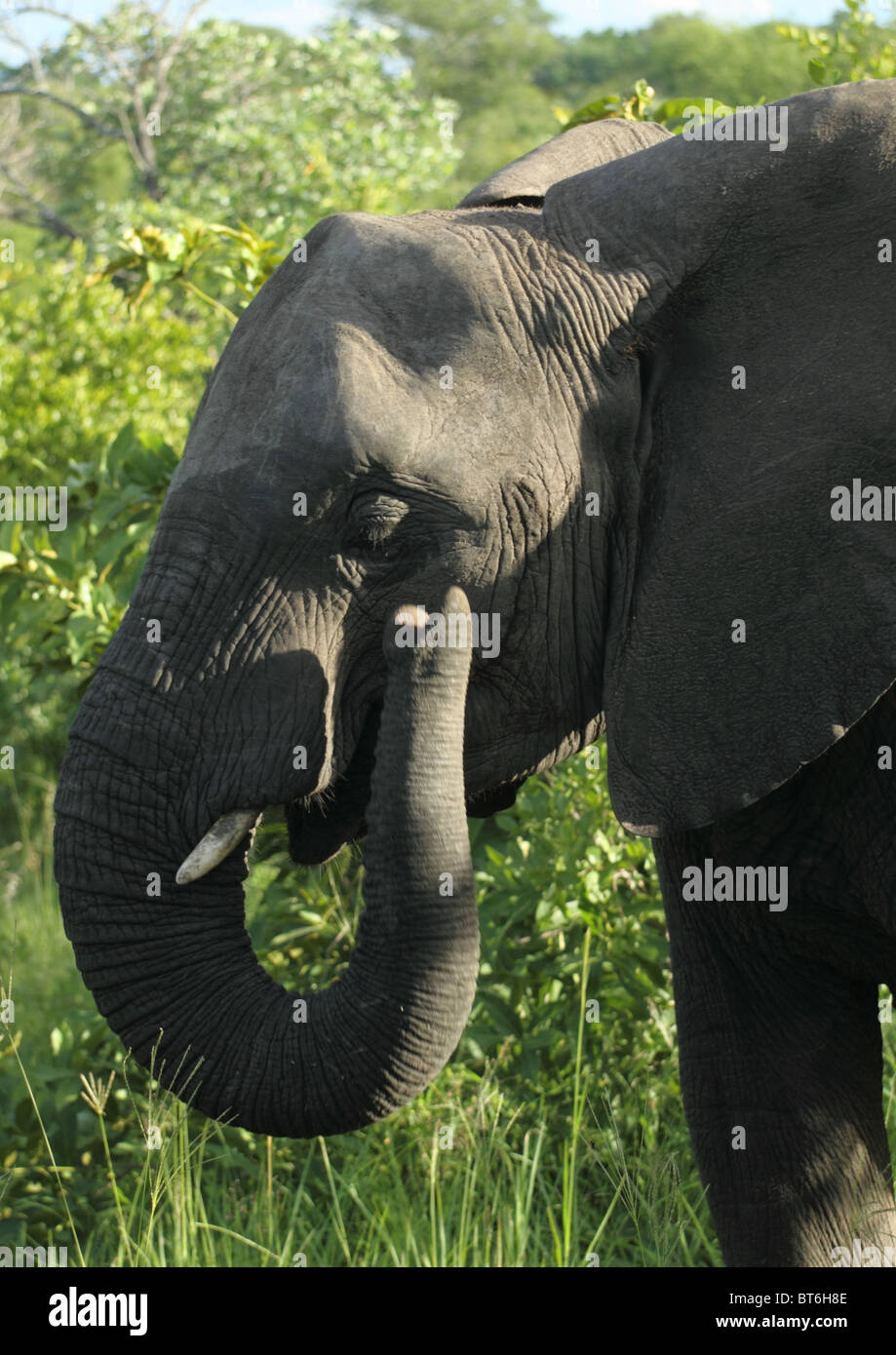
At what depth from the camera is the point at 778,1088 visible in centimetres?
303

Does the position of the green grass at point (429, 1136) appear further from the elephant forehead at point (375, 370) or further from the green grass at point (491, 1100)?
the elephant forehead at point (375, 370)

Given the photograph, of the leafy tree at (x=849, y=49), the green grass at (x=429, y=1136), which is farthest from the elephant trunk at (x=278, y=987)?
the leafy tree at (x=849, y=49)

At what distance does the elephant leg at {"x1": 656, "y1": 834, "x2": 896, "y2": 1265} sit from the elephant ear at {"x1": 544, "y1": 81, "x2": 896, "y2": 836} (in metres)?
0.48

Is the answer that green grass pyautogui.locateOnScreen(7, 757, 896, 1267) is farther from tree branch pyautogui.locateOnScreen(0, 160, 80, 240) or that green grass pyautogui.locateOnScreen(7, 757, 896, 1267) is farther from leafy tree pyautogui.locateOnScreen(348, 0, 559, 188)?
leafy tree pyautogui.locateOnScreen(348, 0, 559, 188)

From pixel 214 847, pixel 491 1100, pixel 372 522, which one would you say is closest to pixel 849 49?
pixel 491 1100

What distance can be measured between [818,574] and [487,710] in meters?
0.57

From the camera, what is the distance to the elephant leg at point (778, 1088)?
118 inches

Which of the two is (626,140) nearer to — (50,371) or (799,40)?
(799,40)

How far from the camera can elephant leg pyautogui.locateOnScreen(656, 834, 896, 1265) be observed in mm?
2992

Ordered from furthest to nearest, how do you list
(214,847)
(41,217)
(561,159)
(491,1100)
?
1. (41,217)
2. (491,1100)
3. (561,159)
4. (214,847)

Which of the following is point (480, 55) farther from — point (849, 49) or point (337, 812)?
point (337, 812)

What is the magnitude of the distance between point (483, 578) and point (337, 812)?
0.46 m

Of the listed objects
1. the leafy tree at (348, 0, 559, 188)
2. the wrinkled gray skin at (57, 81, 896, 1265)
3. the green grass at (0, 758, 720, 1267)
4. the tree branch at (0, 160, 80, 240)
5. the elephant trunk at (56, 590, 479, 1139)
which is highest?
the leafy tree at (348, 0, 559, 188)

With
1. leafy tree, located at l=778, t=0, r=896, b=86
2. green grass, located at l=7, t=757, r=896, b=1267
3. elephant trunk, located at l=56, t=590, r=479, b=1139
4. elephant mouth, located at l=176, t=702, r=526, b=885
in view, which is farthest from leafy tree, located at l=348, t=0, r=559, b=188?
elephant trunk, located at l=56, t=590, r=479, b=1139
